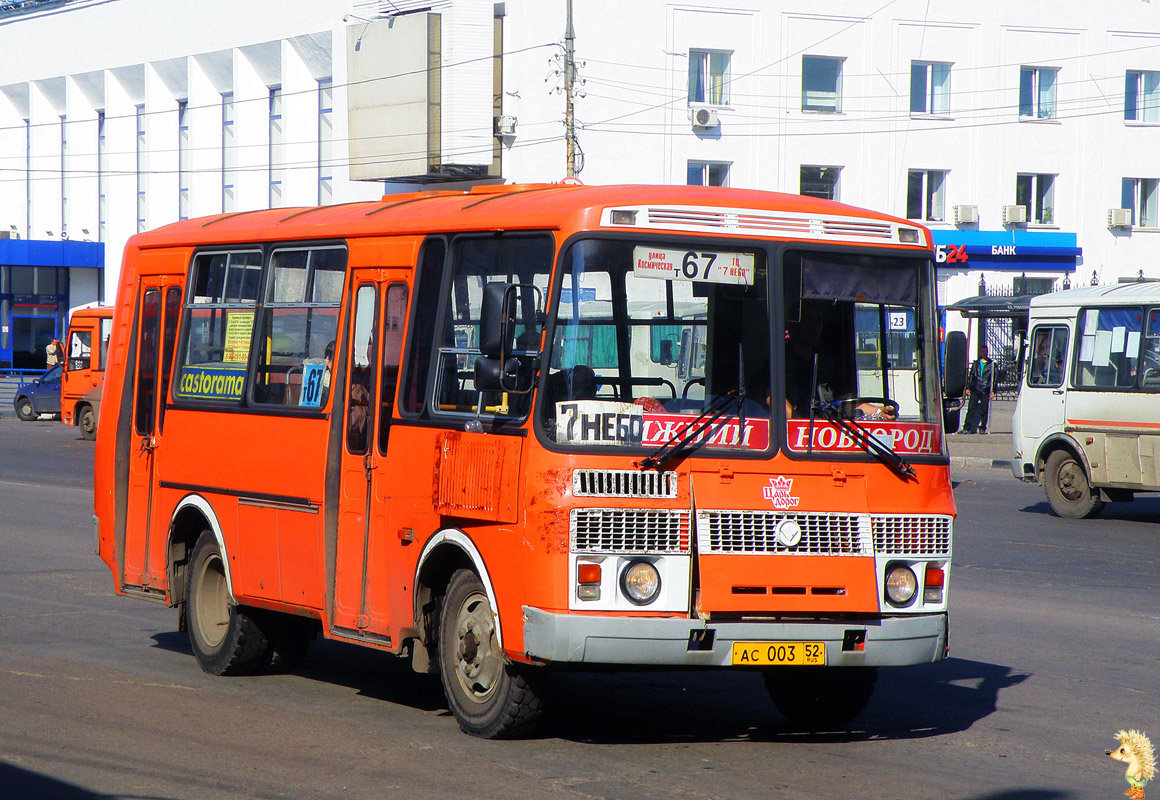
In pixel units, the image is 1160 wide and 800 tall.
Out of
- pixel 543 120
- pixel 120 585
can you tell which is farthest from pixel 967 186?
pixel 120 585

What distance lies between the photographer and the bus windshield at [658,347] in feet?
21.6

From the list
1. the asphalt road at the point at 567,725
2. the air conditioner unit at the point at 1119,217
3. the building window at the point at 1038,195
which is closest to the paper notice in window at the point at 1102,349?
the asphalt road at the point at 567,725

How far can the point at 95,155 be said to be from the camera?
63.7m

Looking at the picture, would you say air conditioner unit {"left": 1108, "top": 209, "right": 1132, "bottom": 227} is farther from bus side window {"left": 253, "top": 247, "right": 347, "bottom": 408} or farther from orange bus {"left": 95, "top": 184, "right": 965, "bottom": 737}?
bus side window {"left": 253, "top": 247, "right": 347, "bottom": 408}

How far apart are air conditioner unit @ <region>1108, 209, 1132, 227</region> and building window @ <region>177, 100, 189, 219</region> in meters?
33.2

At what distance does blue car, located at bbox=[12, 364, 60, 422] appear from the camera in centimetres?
3925

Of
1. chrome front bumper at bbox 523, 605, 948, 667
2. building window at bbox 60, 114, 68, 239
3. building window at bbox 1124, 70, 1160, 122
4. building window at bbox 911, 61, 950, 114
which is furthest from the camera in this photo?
building window at bbox 60, 114, 68, 239

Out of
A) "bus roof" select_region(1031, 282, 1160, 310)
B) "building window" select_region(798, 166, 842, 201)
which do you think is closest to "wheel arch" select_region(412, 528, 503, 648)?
"bus roof" select_region(1031, 282, 1160, 310)

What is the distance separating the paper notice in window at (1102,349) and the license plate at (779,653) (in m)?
13.2

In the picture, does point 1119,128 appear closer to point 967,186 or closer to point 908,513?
point 967,186

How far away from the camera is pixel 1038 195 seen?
47531mm

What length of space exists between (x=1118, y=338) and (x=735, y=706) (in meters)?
12.3

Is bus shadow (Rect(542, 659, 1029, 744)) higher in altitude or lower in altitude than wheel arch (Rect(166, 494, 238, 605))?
lower

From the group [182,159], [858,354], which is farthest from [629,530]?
[182,159]
